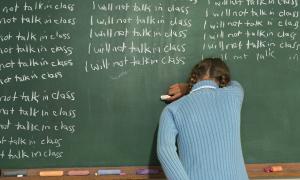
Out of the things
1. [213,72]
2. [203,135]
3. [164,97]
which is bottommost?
[203,135]

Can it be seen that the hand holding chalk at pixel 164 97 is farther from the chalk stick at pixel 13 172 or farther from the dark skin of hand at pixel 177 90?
the chalk stick at pixel 13 172

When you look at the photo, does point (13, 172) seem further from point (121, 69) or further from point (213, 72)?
point (213, 72)

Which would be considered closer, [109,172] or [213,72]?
[213,72]

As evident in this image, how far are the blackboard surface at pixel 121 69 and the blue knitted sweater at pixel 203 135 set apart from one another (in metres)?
0.48

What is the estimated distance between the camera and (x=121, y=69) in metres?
2.46

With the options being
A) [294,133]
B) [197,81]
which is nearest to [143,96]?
[197,81]

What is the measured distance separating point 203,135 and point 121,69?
70cm

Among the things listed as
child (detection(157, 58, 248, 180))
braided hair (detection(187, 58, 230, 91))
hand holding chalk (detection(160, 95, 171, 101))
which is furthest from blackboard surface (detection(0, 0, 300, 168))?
child (detection(157, 58, 248, 180))

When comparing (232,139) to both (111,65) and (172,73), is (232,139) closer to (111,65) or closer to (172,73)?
(172,73)

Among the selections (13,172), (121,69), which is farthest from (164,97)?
(13,172)

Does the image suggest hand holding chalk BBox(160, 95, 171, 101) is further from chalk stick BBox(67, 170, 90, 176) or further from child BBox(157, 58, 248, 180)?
chalk stick BBox(67, 170, 90, 176)

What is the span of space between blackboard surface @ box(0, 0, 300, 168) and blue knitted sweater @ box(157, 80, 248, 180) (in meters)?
0.48

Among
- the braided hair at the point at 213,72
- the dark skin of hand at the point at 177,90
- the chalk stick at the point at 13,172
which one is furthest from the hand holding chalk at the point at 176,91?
the chalk stick at the point at 13,172

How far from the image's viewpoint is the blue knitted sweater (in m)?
1.98
